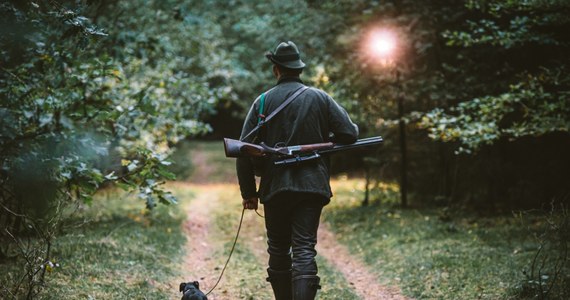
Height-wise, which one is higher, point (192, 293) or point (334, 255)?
point (192, 293)

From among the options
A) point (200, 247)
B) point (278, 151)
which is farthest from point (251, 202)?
point (200, 247)

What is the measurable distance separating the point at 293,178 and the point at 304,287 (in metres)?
0.89

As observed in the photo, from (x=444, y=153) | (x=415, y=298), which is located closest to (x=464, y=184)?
(x=444, y=153)

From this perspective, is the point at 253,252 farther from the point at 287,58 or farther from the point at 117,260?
the point at 287,58

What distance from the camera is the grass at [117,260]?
5.44 m

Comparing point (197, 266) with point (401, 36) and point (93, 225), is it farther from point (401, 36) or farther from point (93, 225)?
point (401, 36)

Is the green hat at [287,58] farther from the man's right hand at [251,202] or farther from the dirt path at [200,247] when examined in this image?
the dirt path at [200,247]

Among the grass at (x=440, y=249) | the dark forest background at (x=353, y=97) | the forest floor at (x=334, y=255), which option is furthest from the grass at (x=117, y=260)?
the grass at (x=440, y=249)

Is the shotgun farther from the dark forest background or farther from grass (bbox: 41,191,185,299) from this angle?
grass (bbox: 41,191,185,299)

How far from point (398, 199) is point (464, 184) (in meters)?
1.78

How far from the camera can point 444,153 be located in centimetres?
1114

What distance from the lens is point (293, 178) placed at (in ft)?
14.1

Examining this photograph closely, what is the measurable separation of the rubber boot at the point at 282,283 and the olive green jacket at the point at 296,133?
2.28ft

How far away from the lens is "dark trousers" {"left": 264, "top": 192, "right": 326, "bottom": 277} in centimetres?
427
